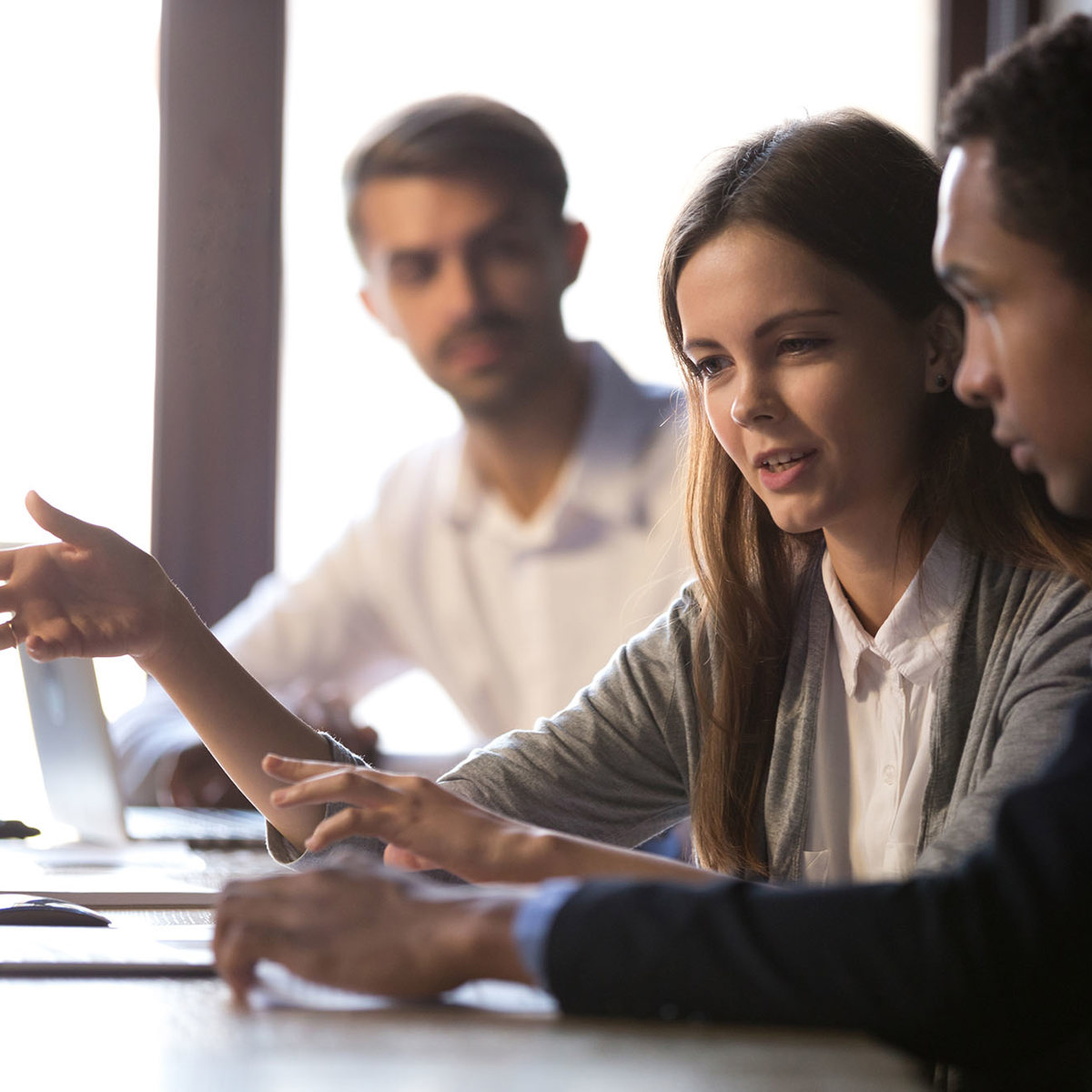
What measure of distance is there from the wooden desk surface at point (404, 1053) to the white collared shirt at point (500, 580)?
2056 millimetres

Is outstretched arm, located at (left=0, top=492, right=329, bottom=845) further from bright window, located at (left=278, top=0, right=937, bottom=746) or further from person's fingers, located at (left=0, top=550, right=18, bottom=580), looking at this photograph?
bright window, located at (left=278, top=0, right=937, bottom=746)

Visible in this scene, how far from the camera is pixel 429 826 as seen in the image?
92 centimetres

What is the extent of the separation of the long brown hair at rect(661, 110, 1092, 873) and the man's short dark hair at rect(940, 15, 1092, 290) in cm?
33

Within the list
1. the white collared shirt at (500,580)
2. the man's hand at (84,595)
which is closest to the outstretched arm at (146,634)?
the man's hand at (84,595)

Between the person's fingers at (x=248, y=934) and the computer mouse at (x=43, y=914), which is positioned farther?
the computer mouse at (x=43, y=914)

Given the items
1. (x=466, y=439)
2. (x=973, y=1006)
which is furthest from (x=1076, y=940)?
(x=466, y=439)

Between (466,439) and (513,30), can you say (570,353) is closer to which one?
(466,439)

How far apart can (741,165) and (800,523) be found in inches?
13.7

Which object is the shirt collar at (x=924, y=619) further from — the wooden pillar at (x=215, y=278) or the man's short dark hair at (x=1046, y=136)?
the wooden pillar at (x=215, y=278)

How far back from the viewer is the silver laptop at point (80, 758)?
1.58m

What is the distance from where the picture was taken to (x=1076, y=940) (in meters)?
0.67

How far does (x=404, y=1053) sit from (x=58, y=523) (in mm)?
750

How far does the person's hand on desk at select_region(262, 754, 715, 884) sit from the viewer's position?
90 cm

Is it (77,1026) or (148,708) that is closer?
(77,1026)
